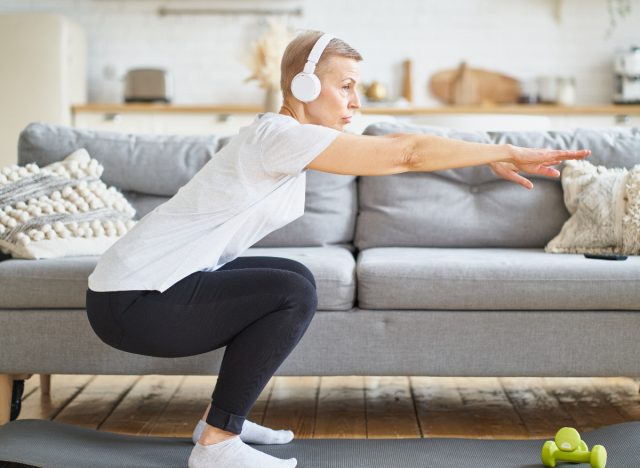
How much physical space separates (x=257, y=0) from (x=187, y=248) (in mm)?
4714

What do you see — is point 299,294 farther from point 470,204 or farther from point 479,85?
point 479,85

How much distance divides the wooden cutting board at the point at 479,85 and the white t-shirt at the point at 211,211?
4.54m

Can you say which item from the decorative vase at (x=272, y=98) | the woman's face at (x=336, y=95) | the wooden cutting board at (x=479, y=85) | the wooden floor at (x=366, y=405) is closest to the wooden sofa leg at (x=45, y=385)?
the wooden floor at (x=366, y=405)

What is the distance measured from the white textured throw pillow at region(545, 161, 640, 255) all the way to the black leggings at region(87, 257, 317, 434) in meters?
1.17

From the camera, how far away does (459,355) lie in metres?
2.43

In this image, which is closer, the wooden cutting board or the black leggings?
the black leggings

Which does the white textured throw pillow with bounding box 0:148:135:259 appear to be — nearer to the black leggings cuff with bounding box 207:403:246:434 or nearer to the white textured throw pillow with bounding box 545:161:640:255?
the black leggings cuff with bounding box 207:403:246:434

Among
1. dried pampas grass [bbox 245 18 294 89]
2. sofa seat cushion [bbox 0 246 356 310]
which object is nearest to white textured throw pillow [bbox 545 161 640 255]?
sofa seat cushion [bbox 0 246 356 310]

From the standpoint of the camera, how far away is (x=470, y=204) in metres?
3.04

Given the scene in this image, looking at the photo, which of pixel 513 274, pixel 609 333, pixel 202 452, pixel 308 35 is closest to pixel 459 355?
pixel 513 274

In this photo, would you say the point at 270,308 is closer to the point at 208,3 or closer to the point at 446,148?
the point at 446,148

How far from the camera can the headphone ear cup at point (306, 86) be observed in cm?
195

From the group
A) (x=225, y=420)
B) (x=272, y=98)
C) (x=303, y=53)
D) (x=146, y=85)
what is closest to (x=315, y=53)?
(x=303, y=53)

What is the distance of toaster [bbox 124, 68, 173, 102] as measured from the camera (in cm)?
600
